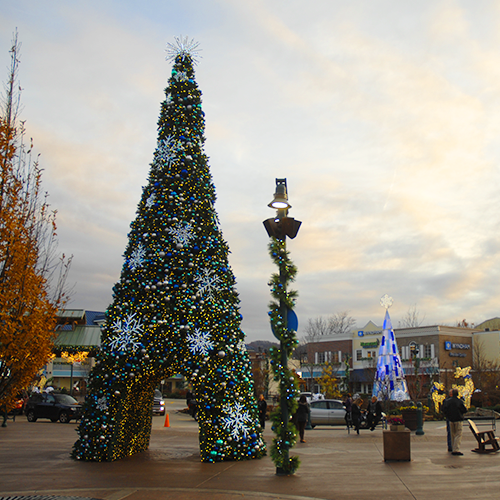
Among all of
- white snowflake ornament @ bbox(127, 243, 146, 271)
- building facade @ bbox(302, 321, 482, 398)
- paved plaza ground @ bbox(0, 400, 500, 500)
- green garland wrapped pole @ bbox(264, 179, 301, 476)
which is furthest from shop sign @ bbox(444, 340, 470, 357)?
white snowflake ornament @ bbox(127, 243, 146, 271)

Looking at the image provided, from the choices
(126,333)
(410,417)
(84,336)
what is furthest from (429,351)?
(126,333)

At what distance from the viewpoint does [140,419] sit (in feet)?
43.4

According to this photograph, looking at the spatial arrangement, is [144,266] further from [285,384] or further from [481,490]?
[481,490]

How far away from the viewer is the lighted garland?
9859 millimetres

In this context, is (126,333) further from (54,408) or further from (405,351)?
(405,351)

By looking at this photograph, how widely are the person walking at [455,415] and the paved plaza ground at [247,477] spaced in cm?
36

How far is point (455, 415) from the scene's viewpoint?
1323 centimetres

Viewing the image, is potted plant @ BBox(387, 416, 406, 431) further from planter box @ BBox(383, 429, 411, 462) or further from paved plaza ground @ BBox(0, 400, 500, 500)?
paved plaza ground @ BBox(0, 400, 500, 500)

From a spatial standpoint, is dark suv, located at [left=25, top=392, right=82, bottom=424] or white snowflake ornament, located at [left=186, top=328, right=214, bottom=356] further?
dark suv, located at [left=25, top=392, right=82, bottom=424]

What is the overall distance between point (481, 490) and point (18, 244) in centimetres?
833

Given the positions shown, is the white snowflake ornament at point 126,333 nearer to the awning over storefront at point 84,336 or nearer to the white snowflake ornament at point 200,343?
the white snowflake ornament at point 200,343

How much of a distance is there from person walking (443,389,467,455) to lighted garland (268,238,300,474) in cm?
524

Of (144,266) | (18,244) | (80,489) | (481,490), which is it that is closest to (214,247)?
(144,266)

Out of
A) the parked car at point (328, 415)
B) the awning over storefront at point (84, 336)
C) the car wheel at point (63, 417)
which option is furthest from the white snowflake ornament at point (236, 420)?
the awning over storefront at point (84, 336)
